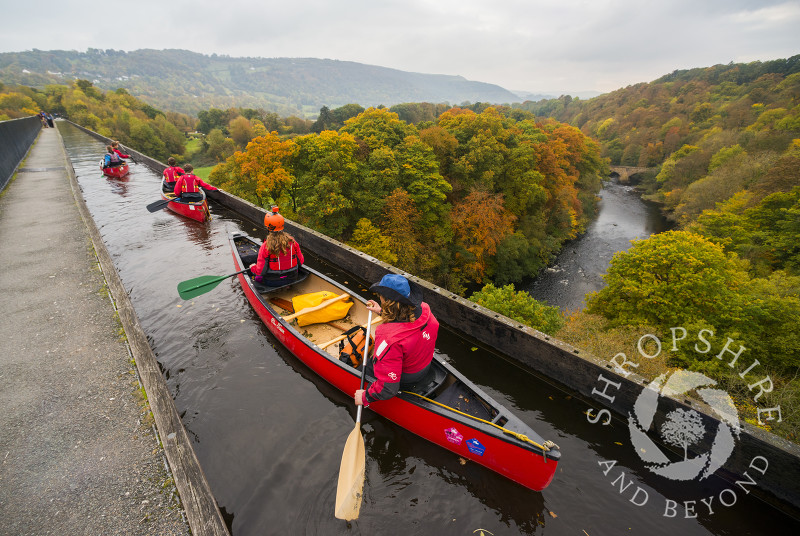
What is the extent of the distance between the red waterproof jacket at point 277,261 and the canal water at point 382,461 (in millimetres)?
1385

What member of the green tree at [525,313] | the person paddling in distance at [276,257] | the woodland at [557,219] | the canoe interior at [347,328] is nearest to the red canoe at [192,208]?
the canoe interior at [347,328]

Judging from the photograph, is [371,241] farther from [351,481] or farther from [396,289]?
[351,481]

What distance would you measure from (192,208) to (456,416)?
14.2m

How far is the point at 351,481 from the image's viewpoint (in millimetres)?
4152

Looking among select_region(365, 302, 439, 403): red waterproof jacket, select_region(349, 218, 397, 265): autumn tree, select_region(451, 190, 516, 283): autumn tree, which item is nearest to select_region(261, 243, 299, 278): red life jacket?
select_region(365, 302, 439, 403): red waterproof jacket

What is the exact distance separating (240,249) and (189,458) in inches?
268

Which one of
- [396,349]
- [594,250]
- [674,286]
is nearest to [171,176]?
[396,349]

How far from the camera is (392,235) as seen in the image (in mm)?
21906

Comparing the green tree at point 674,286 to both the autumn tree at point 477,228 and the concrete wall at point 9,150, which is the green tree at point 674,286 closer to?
the autumn tree at point 477,228

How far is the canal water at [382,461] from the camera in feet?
13.7

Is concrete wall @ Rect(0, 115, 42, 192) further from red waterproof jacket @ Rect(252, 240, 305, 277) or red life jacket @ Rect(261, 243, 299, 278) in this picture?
red life jacket @ Rect(261, 243, 299, 278)

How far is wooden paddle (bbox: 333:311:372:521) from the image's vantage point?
396cm

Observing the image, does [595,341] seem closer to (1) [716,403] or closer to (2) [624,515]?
(1) [716,403]

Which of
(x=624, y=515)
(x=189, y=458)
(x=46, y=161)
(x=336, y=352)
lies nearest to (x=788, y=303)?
(x=624, y=515)
